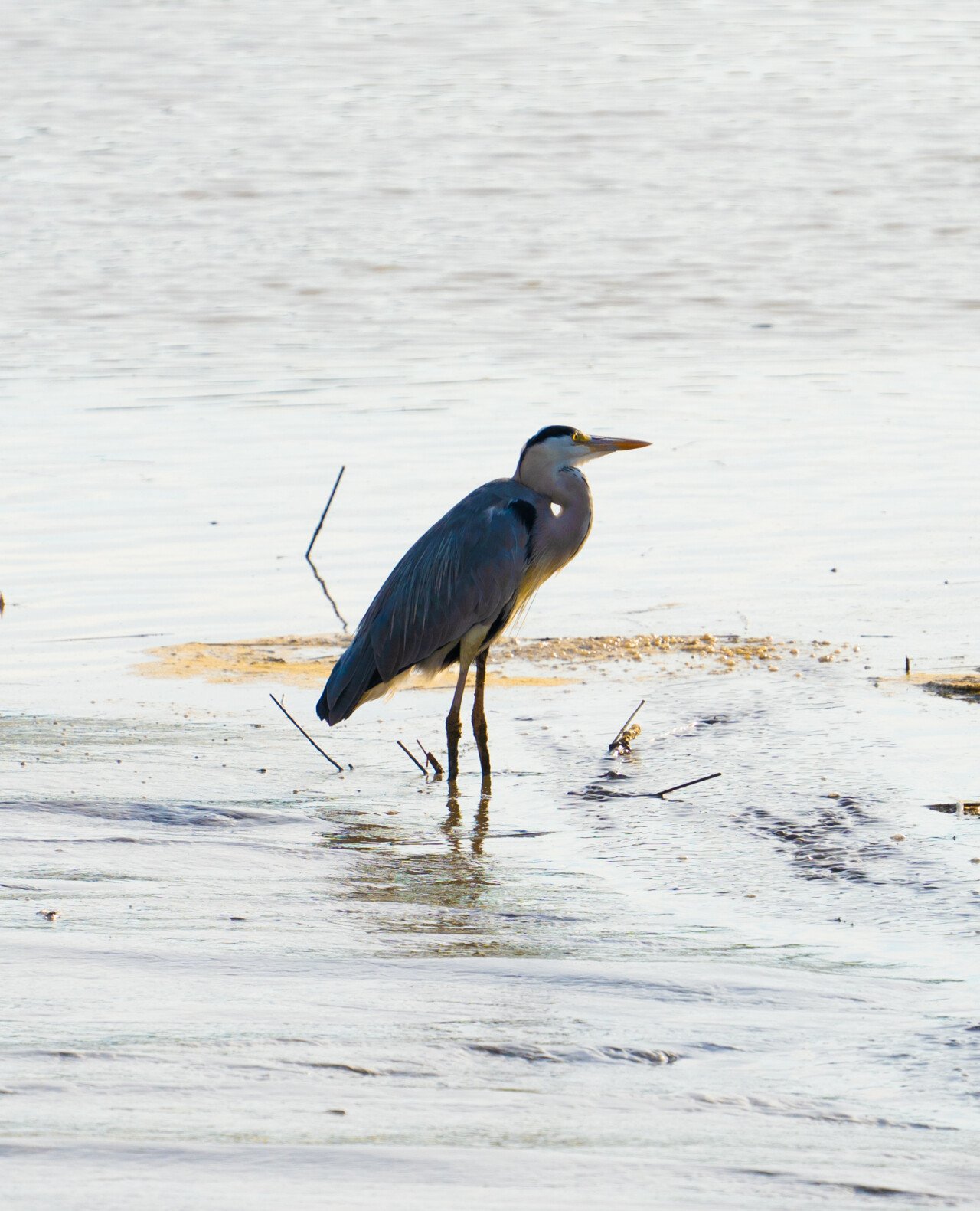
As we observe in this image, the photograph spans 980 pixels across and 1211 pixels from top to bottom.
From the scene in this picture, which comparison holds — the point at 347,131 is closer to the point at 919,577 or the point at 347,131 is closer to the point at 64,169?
the point at 64,169

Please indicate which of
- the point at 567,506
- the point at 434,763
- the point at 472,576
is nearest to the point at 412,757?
the point at 434,763

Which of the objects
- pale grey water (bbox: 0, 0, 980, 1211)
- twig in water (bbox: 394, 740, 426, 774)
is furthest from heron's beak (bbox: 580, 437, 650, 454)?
twig in water (bbox: 394, 740, 426, 774)

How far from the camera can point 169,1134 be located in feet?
Answer: 10.1

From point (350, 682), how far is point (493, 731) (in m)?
0.53

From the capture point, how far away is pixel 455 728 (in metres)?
6.31

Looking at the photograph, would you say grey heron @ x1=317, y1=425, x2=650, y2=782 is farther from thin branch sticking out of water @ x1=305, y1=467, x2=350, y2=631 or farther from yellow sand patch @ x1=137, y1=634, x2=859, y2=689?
thin branch sticking out of water @ x1=305, y1=467, x2=350, y2=631

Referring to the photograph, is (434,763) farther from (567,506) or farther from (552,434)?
(552,434)

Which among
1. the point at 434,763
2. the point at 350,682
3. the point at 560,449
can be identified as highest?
the point at 560,449

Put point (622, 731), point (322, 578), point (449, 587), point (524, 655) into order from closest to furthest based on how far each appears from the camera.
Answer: point (622, 731) < point (449, 587) < point (524, 655) < point (322, 578)

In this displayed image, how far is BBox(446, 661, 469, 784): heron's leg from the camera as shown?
6.11m

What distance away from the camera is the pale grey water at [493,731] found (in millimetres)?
3215

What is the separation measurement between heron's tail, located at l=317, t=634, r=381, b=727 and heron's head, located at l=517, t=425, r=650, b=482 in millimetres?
848

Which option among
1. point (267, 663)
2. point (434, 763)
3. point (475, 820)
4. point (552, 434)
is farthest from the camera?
point (267, 663)

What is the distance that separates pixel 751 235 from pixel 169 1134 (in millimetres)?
17762
